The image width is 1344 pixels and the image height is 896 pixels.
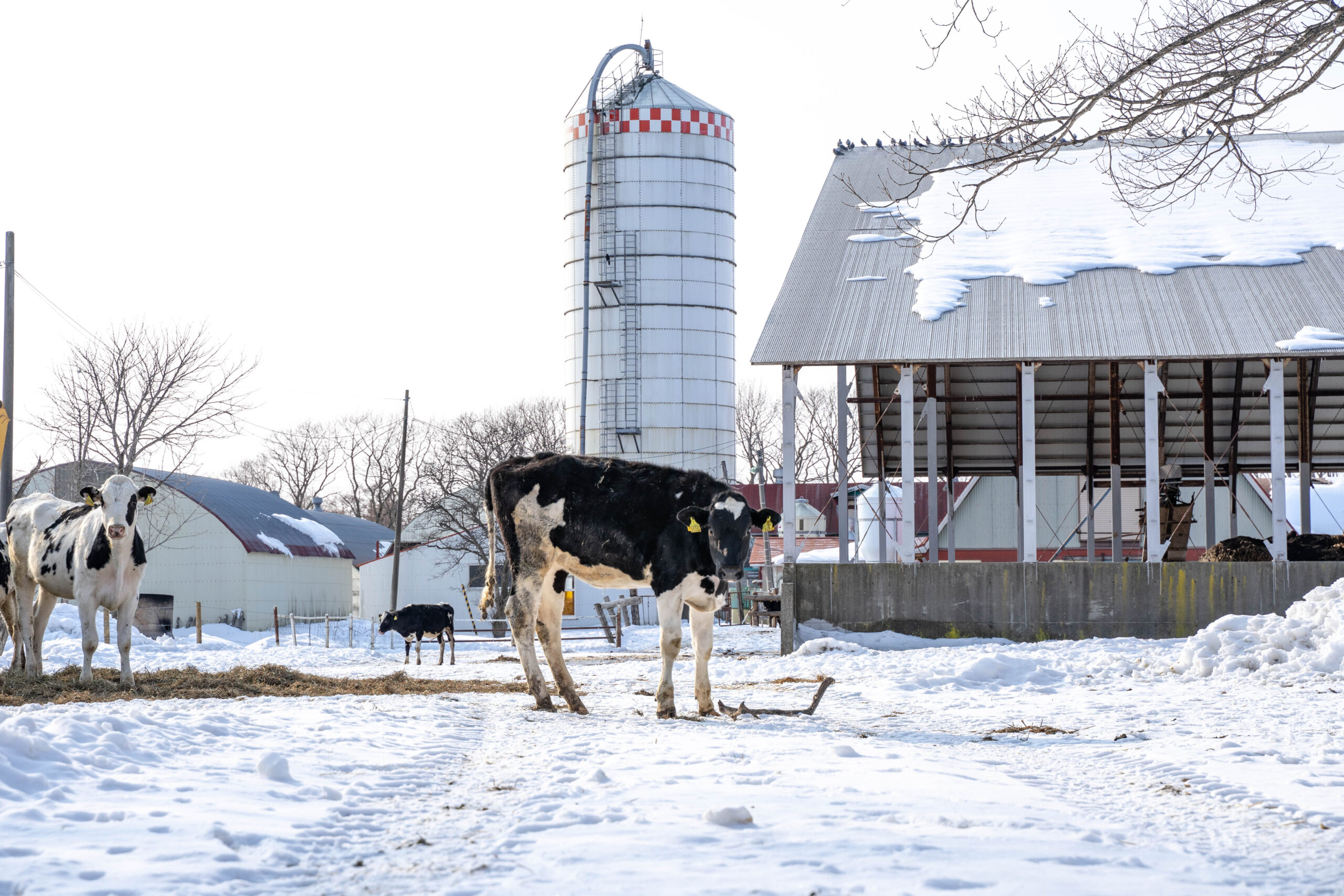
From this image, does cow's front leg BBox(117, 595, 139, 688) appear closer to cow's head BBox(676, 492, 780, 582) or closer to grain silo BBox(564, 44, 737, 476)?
cow's head BBox(676, 492, 780, 582)

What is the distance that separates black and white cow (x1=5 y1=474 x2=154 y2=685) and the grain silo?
94.3 ft

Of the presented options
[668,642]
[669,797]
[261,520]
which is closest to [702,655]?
[668,642]

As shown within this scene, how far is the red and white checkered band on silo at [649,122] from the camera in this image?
44062mm

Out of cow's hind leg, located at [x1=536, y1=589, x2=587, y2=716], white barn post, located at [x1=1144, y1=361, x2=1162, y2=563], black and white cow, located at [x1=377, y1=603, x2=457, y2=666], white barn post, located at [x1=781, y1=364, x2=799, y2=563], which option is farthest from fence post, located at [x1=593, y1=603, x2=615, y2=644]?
cow's hind leg, located at [x1=536, y1=589, x2=587, y2=716]

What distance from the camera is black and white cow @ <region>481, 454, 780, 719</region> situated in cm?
1020

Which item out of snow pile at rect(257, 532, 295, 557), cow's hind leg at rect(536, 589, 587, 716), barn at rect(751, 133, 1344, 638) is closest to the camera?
cow's hind leg at rect(536, 589, 587, 716)

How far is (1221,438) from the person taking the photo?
31.0 m

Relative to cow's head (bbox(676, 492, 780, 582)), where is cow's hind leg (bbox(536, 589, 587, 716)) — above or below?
below

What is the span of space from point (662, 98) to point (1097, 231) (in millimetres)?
21416

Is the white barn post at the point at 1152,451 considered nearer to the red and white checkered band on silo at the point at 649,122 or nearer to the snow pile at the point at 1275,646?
the snow pile at the point at 1275,646

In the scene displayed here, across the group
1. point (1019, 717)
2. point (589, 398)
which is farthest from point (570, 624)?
point (1019, 717)

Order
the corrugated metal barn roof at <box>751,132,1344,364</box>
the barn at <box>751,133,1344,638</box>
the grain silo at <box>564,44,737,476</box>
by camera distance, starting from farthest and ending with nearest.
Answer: the grain silo at <box>564,44,737,476</box> → the corrugated metal barn roof at <box>751,132,1344,364</box> → the barn at <box>751,133,1344,638</box>

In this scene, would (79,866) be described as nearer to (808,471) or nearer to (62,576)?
(62,576)

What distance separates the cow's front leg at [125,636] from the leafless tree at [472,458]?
3133cm
